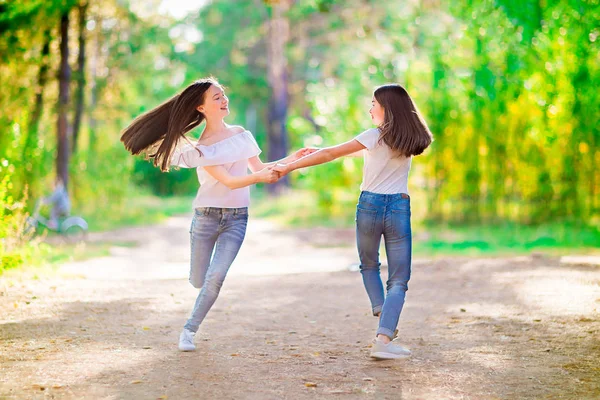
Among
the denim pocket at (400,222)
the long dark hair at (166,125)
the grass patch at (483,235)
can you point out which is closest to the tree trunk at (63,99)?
the grass patch at (483,235)

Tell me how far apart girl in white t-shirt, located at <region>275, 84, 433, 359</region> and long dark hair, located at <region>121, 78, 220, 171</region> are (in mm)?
941

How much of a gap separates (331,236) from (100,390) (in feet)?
49.0

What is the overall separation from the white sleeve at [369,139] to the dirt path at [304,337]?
148cm

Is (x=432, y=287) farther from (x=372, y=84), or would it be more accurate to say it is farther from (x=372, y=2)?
(x=372, y=2)

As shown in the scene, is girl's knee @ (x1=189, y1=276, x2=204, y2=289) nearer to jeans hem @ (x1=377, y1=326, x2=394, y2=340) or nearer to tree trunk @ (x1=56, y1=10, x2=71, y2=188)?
jeans hem @ (x1=377, y1=326, x2=394, y2=340)

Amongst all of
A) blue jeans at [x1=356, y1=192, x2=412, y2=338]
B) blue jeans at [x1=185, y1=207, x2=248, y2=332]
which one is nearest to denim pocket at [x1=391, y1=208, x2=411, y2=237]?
blue jeans at [x1=356, y1=192, x2=412, y2=338]

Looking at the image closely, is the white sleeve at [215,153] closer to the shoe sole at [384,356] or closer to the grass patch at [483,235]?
the shoe sole at [384,356]

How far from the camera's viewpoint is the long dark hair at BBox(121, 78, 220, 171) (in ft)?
19.6

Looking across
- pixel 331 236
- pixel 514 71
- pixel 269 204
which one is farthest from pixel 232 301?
pixel 269 204

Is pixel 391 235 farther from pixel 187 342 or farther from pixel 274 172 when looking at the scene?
pixel 187 342

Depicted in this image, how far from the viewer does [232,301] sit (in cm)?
854

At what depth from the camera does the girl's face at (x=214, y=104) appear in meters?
5.96

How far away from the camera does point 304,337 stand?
6605mm

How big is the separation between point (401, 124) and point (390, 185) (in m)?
0.42
